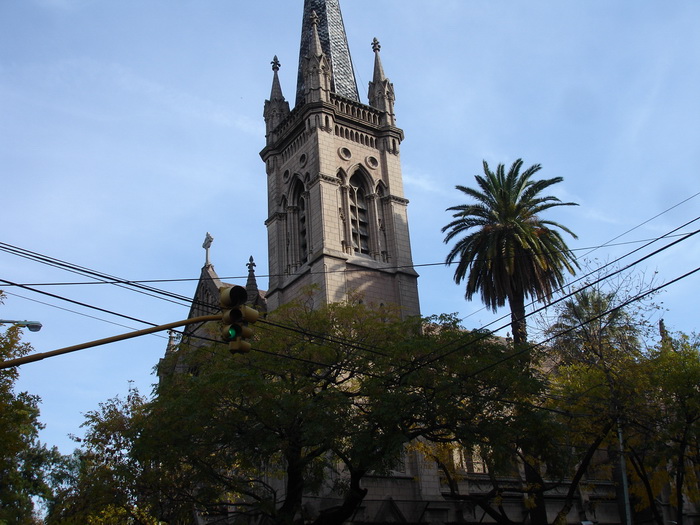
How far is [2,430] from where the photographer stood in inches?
847

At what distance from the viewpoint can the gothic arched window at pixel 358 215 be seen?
1664 inches

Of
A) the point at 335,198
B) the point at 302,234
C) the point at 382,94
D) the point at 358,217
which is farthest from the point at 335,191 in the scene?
the point at 382,94

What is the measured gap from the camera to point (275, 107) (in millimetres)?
49438

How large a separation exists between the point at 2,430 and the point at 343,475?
14410 mm

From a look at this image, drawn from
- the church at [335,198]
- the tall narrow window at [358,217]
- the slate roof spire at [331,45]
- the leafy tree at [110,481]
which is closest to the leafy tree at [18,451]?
the leafy tree at [110,481]

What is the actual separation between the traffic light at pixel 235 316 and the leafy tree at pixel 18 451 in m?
13.1

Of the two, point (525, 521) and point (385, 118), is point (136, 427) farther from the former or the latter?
point (385, 118)

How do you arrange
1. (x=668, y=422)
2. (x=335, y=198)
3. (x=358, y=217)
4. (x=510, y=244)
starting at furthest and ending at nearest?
(x=358, y=217), (x=335, y=198), (x=510, y=244), (x=668, y=422)

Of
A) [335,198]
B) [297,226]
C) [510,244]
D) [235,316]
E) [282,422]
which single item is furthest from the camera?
[297,226]

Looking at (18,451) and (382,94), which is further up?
(382,94)

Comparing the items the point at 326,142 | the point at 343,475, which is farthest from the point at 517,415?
the point at 326,142

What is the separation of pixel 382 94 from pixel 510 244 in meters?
17.7

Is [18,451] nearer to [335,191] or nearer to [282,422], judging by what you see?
[282,422]

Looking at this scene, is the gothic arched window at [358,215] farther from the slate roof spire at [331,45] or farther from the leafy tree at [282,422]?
the leafy tree at [282,422]
